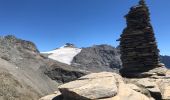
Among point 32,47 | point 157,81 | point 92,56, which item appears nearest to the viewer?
point 157,81

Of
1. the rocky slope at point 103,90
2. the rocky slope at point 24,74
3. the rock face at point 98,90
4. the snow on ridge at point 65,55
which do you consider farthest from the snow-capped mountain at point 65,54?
the rock face at point 98,90

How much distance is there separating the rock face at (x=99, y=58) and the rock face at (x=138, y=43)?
51422 millimetres

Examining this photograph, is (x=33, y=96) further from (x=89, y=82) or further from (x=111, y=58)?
(x=111, y=58)

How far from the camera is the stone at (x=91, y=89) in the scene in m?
9.87

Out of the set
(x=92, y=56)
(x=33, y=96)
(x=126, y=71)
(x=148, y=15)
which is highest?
(x=92, y=56)

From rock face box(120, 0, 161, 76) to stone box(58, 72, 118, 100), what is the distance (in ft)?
25.5

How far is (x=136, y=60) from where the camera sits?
1908cm

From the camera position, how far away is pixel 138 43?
19.2 metres

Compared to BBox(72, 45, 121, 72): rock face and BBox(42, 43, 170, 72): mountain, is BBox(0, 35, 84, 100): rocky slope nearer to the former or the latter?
BBox(42, 43, 170, 72): mountain

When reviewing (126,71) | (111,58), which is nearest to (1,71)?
(126,71)

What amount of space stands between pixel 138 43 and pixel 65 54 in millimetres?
59572

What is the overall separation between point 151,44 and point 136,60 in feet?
4.25

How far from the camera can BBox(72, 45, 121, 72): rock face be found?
74175mm

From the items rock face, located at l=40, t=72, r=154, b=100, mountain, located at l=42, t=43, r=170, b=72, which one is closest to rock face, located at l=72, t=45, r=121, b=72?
mountain, located at l=42, t=43, r=170, b=72
